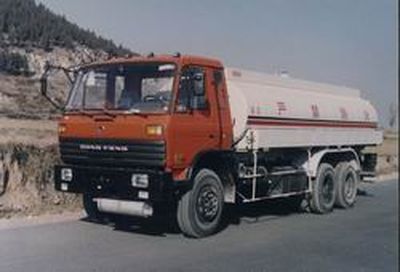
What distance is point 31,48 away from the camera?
8102 mm

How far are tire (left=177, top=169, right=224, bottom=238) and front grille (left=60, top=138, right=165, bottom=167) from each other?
837 mm

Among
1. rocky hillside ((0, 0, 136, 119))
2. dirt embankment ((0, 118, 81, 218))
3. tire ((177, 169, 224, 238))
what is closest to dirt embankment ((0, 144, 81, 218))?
dirt embankment ((0, 118, 81, 218))

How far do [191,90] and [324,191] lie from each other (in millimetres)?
4854

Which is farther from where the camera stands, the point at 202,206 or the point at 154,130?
the point at 202,206

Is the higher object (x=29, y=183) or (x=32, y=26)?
(x=32, y=26)

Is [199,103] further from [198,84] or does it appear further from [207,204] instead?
[207,204]

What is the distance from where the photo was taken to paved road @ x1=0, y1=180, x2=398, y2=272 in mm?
8062

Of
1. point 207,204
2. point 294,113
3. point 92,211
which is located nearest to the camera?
point 207,204

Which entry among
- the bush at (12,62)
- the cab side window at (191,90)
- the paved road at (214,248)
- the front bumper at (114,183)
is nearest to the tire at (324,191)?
the paved road at (214,248)

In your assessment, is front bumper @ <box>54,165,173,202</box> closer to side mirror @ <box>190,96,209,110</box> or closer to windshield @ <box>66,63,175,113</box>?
windshield @ <box>66,63,175,113</box>

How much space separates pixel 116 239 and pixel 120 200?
0.56 m

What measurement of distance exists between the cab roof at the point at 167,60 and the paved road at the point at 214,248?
2360 mm

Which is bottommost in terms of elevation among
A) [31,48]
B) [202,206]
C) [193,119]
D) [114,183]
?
[202,206]

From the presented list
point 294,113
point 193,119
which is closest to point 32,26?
point 193,119
